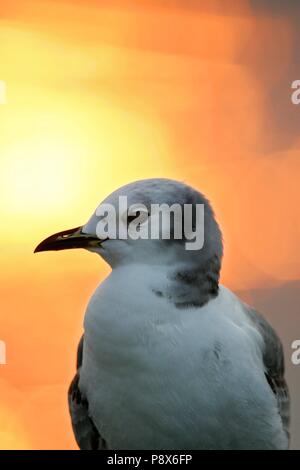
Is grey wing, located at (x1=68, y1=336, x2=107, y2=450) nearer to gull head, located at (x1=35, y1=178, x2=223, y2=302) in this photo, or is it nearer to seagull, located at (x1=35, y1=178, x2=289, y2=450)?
seagull, located at (x1=35, y1=178, x2=289, y2=450)

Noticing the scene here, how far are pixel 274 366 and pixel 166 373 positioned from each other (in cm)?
21

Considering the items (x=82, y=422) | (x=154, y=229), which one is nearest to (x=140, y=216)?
(x=154, y=229)

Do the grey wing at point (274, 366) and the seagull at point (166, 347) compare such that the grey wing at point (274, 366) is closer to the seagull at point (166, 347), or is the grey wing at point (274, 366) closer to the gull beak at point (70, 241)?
the seagull at point (166, 347)

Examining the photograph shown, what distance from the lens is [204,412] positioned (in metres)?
0.92

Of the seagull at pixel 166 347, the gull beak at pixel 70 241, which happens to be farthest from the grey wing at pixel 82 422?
the gull beak at pixel 70 241

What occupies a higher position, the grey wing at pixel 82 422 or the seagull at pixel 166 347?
the seagull at pixel 166 347

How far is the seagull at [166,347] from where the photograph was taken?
0.90m

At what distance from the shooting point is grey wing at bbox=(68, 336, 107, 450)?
101 cm

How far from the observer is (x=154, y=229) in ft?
2.94

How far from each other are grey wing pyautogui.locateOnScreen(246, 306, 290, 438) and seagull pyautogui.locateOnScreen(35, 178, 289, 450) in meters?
0.06

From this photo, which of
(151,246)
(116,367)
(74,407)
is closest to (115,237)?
(151,246)

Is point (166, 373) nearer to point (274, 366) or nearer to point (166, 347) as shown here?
point (166, 347)
